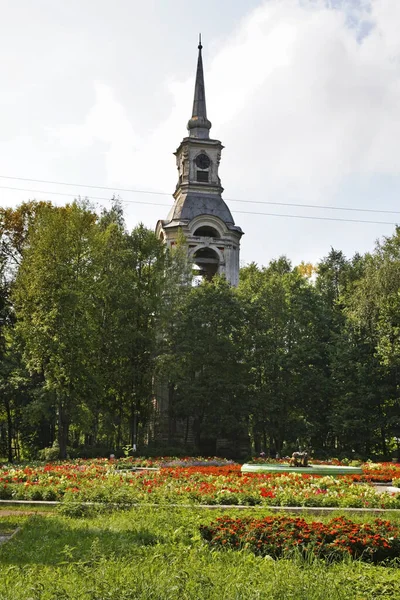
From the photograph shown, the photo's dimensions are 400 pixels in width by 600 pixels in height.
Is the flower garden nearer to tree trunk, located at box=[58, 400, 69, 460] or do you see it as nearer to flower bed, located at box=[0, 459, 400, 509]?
flower bed, located at box=[0, 459, 400, 509]

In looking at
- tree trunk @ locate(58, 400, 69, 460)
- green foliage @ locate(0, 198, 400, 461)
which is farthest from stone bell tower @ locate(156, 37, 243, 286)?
tree trunk @ locate(58, 400, 69, 460)

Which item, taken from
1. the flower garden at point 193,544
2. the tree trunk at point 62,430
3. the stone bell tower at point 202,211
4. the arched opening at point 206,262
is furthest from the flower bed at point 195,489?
the arched opening at point 206,262

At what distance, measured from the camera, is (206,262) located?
4425 centimetres

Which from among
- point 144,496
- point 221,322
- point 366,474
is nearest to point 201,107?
point 221,322

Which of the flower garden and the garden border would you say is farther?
the garden border

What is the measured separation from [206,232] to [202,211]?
1499mm

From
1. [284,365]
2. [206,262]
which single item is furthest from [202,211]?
[284,365]

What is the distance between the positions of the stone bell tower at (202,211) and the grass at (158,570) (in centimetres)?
3077

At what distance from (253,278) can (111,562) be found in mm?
35006

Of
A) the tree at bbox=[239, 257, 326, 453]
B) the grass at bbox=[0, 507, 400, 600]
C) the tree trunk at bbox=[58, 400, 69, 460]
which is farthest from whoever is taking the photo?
the tree at bbox=[239, 257, 326, 453]

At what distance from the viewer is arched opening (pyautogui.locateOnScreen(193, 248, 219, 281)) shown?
4384 cm

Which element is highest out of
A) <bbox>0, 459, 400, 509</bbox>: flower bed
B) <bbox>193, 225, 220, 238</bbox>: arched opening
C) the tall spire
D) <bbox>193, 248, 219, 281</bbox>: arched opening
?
the tall spire

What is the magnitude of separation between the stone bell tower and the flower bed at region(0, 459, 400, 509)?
2353cm

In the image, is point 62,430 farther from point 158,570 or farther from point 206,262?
point 158,570
